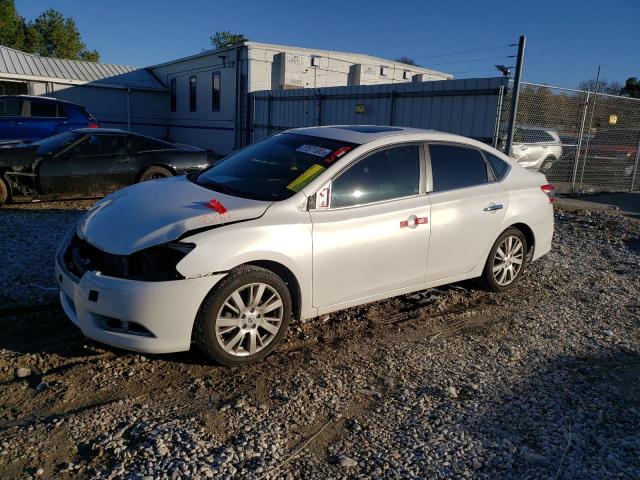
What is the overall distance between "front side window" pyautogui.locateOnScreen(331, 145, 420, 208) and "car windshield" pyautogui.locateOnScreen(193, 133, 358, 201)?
0.19 meters

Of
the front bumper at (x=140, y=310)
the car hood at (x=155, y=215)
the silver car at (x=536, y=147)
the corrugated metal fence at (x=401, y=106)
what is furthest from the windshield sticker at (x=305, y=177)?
the silver car at (x=536, y=147)

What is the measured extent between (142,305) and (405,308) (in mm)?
2635

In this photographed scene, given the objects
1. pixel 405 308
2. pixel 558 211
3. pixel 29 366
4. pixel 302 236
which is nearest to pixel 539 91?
pixel 558 211

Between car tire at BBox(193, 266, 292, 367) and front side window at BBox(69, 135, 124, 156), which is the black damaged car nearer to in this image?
front side window at BBox(69, 135, 124, 156)

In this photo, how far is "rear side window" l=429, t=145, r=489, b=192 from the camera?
477cm

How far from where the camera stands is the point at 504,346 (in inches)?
170

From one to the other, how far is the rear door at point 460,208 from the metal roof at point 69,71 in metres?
22.2

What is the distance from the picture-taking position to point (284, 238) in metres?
3.72

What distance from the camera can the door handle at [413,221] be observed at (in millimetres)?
4367

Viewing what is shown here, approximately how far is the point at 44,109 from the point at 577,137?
13.1m

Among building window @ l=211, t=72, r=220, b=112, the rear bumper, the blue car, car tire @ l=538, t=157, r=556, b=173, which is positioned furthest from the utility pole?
building window @ l=211, t=72, r=220, b=112

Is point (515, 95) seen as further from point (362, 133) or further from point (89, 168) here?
point (89, 168)

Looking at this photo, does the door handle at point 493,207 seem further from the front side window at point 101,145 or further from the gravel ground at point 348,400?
the front side window at point 101,145

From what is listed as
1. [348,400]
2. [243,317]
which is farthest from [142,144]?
[348,400]
